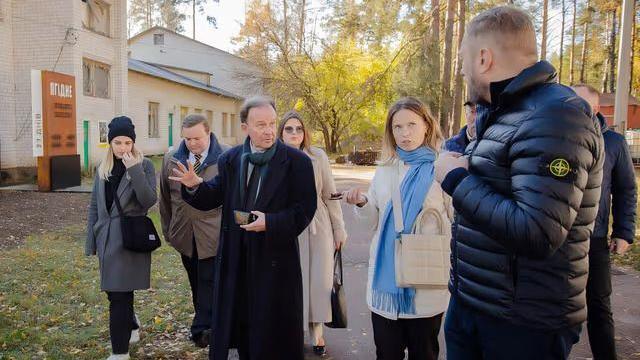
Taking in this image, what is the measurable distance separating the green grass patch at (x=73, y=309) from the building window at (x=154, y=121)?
73.0 feet

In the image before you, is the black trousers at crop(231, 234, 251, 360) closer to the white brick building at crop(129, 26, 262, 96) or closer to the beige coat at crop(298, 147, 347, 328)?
the beige coat at crop(298, 147, 347, 328)

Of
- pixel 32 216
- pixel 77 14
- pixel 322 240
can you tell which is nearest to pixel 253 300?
pixel 322 240

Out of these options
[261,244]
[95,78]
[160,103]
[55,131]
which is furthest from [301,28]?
[261,244]

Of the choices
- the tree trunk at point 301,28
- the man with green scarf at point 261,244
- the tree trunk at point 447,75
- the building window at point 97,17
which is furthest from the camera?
the tree trunk at point 301,28

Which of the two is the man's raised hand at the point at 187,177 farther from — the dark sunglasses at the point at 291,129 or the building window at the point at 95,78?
the building window at the point at 95,78

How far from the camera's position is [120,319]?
407 cm

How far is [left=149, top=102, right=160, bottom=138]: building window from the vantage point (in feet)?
97.6

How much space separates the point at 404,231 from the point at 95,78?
19984 millimetres

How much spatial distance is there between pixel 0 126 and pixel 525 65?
→ 1836cm

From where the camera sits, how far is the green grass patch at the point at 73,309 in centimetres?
450

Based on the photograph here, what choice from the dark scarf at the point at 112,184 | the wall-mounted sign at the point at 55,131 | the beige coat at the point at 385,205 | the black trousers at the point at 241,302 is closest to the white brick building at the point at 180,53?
the wall-mounted sign at the point at 55,131

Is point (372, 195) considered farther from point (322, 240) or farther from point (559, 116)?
point (559, 116)

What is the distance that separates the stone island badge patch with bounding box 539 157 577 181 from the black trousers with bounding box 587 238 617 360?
226 cm

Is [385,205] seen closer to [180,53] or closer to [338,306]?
[338,306]
